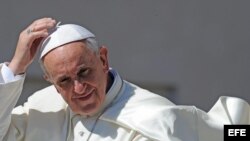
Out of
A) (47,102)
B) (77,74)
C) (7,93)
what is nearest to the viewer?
(77,74)

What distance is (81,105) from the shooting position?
3.67m

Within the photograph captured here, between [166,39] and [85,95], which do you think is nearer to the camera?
[85,95]

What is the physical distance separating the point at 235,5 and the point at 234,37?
0.75ft

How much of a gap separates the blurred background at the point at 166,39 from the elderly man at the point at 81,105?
1541 mm

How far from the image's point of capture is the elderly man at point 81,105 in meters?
3.63

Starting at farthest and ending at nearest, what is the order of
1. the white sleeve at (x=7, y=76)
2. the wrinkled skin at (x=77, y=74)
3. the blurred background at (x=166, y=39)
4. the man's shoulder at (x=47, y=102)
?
the blurred background at (x=166, y=39), the man's shoulder at (x=47, y=102), the white sleeve at (x=7, y=76), the wrinkled skin at (x=77, y=74)

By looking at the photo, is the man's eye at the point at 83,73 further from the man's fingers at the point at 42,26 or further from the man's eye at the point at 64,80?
the man's fingers at the point at 42,26

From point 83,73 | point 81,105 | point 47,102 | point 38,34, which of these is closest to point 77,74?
point 83,73

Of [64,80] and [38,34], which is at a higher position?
[38,34]

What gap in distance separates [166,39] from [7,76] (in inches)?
78.6

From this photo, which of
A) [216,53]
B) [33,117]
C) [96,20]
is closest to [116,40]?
[96,20]

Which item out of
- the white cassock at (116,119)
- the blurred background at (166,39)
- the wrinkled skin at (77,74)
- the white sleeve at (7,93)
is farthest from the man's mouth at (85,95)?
the blurred background at (166,39)

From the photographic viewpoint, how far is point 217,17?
548cm

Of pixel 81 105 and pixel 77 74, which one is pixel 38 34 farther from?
pixel 81 105
